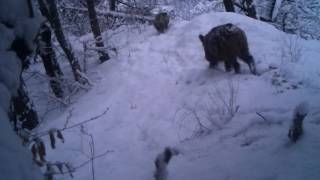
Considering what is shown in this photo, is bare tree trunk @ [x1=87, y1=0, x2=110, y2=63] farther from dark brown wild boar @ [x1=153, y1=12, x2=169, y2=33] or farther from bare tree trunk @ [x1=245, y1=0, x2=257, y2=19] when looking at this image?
bare tree trunk @ [x1=245, y1=0, x2=257, y2=19]

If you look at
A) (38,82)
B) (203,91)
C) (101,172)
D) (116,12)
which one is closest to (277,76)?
(203,91)

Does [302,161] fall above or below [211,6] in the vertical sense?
above

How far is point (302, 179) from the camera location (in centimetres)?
368

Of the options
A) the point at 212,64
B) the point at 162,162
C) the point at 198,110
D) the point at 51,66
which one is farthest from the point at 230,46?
the point at 51,66

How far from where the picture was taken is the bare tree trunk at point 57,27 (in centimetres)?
965

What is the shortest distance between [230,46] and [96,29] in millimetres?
4460

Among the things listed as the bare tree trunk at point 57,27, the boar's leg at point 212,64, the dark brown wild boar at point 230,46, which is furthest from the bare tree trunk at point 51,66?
the dark brown wild boar at point 230,46

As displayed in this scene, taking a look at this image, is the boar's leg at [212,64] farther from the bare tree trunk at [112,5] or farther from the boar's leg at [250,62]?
the bare tree trunk at [112,5]

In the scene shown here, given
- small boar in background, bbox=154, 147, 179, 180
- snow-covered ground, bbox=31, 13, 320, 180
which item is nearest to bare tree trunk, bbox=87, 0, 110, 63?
snow-covered ground, bbox=31, 13, 320, 180

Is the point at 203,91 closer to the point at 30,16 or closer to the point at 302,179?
the point at 302,179

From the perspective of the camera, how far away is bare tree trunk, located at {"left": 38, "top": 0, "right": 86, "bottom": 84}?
380 inches

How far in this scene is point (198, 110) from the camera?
709 centimetres

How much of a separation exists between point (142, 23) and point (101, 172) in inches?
357

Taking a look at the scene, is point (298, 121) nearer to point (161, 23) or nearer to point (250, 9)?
point (161, 23)
